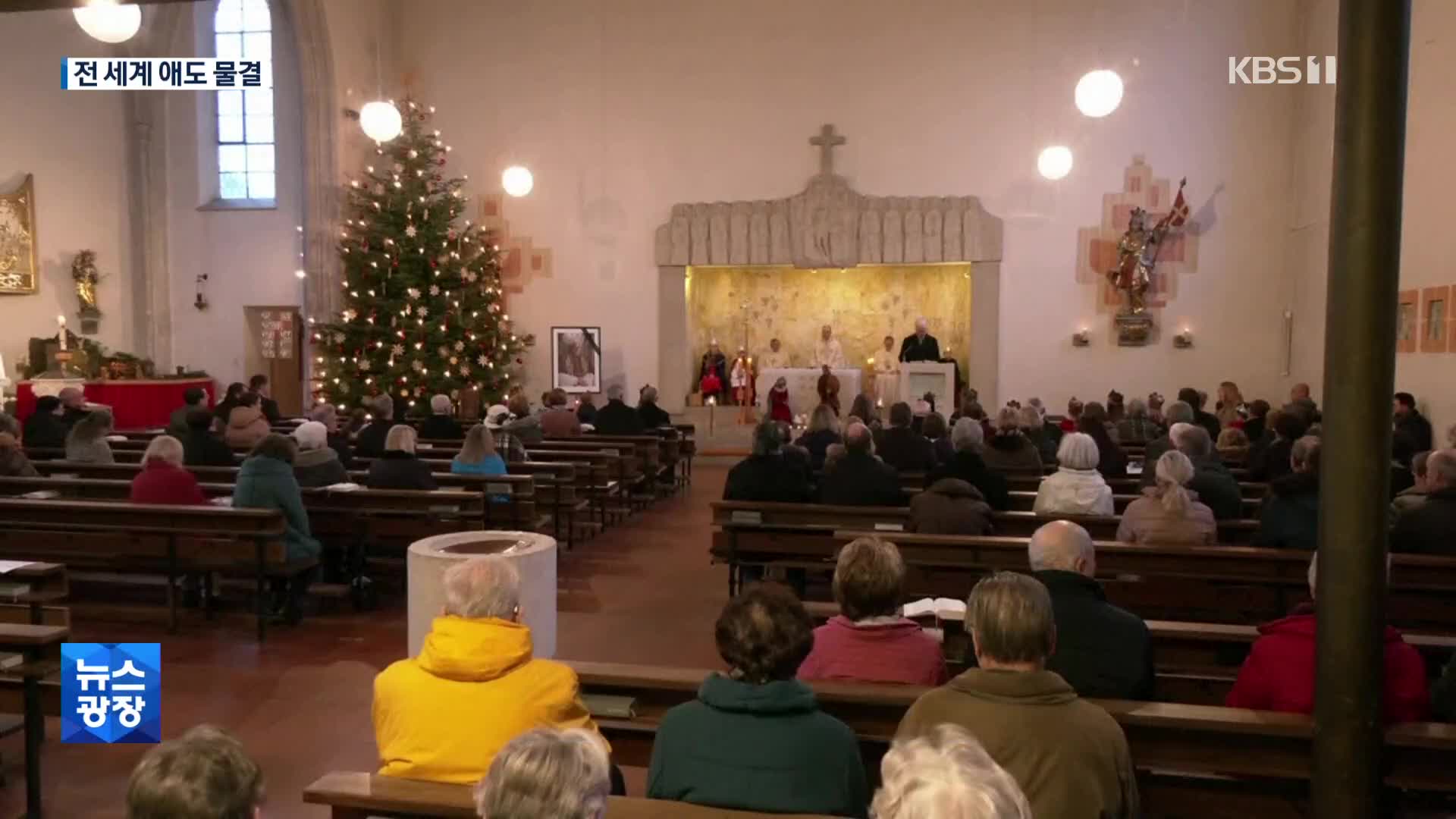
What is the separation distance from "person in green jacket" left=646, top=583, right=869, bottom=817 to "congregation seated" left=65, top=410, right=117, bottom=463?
748cm

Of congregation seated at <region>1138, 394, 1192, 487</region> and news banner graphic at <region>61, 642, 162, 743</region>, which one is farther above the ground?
congregation seated at <region>1138, 394, 1192, 487</region>

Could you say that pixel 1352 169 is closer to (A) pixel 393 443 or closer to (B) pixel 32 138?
(A) pixel 393 443

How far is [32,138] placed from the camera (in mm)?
15492

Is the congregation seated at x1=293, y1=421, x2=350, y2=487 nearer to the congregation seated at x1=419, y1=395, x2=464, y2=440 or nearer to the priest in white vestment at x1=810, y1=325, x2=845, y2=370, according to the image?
the congregation seated at x1=419, y1=395, x2=464, y2=440

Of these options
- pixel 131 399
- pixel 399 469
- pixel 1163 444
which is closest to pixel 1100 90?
pixel 1163 444

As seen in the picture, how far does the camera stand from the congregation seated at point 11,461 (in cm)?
717

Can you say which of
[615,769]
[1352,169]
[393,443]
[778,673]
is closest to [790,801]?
[778,673]

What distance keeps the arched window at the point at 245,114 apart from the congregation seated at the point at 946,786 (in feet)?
54.2

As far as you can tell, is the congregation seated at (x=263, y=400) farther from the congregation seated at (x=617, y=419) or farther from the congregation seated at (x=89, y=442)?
the congregation seated at (x=617, y=419)

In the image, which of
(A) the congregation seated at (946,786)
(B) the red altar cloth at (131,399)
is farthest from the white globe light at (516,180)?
(A) the congregation seated at (946,786)

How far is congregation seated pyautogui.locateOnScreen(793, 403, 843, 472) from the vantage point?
8.38 metres

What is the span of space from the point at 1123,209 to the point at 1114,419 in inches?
203

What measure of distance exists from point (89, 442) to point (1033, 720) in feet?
26.9

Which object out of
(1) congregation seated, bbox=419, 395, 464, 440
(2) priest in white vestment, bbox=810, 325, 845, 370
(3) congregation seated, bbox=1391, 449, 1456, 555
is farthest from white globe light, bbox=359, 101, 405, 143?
(3) congregation seated, bbox=1391, 449, 1456, 555
